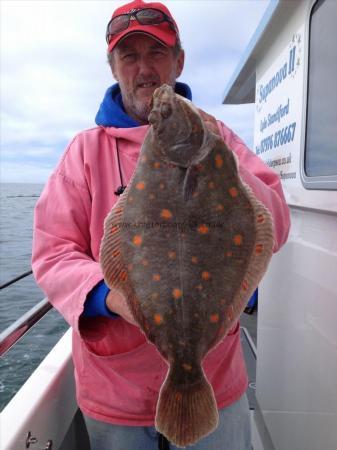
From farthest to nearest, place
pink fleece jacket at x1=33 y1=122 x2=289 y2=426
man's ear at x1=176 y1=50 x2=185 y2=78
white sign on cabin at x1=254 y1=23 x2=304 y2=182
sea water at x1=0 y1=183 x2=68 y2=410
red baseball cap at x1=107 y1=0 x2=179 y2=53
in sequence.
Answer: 1. sea water at x1=0 y1=183 x2=68 y2=410
2. white sign on cabin at x1=254 y1=23 x2=304 y2=182
3. man's ear at x1=176 y1=50 x2=185 y2=78
4. red baseball cap at x1=107 y1=0 x2=179 y2=53
5. pink fleece jacket at x1=33 y1=122 x2=289 y2=426

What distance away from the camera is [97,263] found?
A: 179 centimetres

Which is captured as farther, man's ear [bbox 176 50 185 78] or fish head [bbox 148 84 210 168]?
man's ear [bbox 176 50 185 78]

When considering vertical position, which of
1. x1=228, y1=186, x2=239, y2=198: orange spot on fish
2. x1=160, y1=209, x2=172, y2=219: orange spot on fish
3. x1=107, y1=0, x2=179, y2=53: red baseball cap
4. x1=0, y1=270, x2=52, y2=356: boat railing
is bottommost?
x1=0, y1=270, x2=52, y2=356: boat railing

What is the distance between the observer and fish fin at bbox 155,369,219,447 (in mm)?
1446

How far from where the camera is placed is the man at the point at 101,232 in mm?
1906

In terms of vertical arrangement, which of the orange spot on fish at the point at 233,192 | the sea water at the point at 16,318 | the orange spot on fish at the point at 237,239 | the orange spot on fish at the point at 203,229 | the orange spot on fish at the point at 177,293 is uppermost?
the orange spot on fish at the point at 233,192

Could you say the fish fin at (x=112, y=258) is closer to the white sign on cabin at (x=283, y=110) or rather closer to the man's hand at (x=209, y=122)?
the man's hand at (x=209, y=122)

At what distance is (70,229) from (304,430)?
1944mm

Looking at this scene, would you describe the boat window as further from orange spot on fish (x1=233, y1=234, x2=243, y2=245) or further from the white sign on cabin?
orange spot on fish (x1=233, y1=234, x2=243, y2=245)

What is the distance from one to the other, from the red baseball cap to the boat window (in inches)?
35.5

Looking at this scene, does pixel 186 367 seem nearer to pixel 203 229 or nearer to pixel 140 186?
pixel 203 229

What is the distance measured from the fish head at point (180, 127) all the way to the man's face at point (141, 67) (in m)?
0.65

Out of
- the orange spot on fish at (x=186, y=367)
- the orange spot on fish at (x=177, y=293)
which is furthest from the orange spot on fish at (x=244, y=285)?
the orange spot on fish at (x=186, y=367)

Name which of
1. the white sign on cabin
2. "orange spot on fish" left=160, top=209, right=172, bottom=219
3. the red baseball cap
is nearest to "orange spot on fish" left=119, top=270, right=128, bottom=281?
"orange spot on fish" left=160, top=209, right=172, bottom=219
